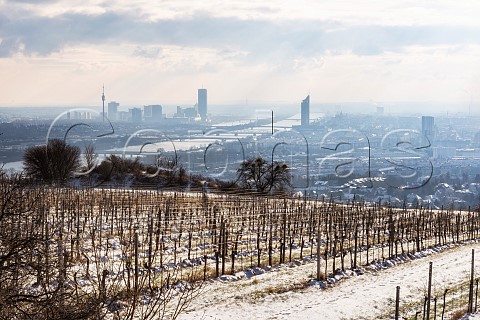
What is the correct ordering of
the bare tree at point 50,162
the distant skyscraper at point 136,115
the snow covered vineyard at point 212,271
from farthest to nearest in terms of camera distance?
the distant skyscraper at point 136,115 < the bare tree at point 50,162 < the snow covered vineyard at point 212,271

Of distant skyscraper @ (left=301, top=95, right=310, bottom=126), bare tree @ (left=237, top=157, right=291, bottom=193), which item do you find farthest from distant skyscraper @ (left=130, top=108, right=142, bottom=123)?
bare tree @ (left=237, top=157, right=291, bottom=193)

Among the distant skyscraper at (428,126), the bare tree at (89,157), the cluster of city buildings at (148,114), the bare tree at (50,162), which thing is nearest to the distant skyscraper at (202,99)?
the cluster of city buildings at (148,114)

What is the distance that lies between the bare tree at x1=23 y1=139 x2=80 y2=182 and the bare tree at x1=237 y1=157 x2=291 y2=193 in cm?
1239

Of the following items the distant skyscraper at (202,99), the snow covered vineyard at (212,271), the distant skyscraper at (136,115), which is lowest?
the snow covered vineyard at (212,271)

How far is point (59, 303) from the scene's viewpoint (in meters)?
8.05

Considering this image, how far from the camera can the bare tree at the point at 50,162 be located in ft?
139

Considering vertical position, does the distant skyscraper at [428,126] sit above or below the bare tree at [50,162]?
above

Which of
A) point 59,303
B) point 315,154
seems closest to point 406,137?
point 315,154

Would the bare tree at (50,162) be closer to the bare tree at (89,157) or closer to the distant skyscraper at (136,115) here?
the bare tree at (89,157)

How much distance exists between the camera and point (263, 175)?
41469 mm

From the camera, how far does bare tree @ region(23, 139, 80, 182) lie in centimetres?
4247

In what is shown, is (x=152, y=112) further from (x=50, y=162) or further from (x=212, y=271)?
(x=212, y=271)

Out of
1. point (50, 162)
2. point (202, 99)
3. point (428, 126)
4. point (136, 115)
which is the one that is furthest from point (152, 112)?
point (50, 162)

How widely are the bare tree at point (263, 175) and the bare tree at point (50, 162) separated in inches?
488
